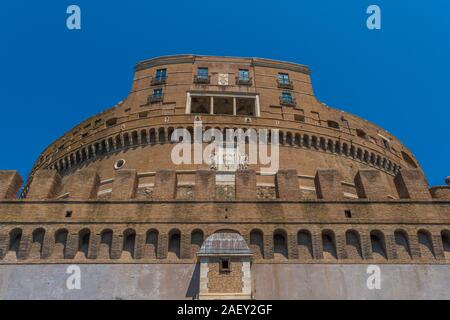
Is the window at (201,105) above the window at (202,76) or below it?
below

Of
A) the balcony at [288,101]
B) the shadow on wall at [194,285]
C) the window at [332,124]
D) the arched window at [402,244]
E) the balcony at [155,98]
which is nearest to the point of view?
the shadow on wall at [194,285]

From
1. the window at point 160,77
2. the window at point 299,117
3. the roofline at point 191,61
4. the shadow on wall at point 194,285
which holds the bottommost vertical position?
the shadow on wall at point 194,285

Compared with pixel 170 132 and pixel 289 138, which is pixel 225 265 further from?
pixel 289 138

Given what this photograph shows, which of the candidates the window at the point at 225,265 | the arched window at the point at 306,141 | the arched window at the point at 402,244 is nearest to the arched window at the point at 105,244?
the window at the point at 225,265

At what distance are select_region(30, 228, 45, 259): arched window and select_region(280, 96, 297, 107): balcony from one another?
1923cm

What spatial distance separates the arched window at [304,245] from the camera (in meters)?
12.9

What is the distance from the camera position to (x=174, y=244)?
1323cm

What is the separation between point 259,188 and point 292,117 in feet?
23.4

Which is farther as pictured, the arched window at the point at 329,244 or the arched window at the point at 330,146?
the arched window at the point at 330,146

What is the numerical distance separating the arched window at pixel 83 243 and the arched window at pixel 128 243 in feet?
3.30

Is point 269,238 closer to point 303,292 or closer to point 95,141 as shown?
point 303,292

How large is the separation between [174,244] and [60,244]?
3.14m

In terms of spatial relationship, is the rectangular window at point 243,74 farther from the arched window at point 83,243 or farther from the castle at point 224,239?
the arched window at point 83,243

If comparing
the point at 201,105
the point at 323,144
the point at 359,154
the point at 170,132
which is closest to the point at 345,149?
the point at 359,154
